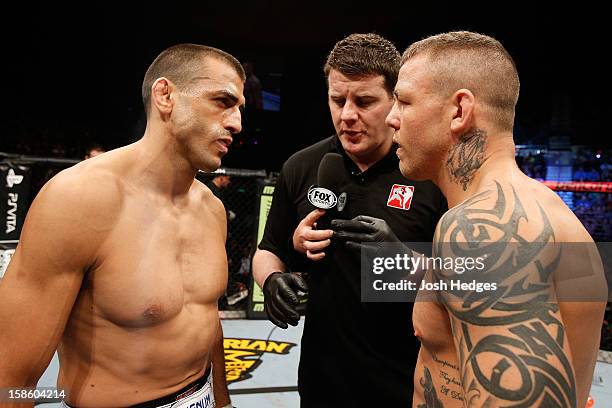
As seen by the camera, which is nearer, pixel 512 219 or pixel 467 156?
pixel 512 219

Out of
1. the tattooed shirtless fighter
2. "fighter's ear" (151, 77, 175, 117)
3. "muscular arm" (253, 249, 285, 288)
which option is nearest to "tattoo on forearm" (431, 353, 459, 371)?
the tattooed shirtless fighter

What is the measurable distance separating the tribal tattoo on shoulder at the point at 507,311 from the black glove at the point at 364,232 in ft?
1.51

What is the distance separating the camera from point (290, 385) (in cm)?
283

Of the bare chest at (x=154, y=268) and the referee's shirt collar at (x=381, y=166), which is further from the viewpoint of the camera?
the referee's shirt collar at (x=381, y=166)

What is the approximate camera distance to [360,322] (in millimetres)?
1510

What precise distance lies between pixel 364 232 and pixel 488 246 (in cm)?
58

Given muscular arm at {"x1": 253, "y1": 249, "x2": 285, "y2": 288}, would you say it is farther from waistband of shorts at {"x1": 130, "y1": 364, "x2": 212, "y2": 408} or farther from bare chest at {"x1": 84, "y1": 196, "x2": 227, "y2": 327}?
waistband of shorts at {"x1": 130, "y1": 364, "x2": 212, "y2": 408}

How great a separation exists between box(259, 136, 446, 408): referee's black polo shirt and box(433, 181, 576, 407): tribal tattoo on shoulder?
67cm

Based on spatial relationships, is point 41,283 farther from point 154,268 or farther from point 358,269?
point 358,269

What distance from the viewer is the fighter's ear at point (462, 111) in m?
0.99

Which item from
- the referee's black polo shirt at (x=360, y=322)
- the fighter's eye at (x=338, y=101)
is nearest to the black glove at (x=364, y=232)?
the referee's black polo shirt at (x=360, y=322)

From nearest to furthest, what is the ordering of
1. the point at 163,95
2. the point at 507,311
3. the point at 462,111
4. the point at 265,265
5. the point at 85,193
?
1. the point at 507,311
2. the point at 462,111
3. the point at 85,193
4. the point at 163,95
5. the point at 265,265

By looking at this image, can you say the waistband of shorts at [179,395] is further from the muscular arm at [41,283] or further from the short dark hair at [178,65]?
the short dark hair at [178,65]

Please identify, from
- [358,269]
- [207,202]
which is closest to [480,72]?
[358,269]
